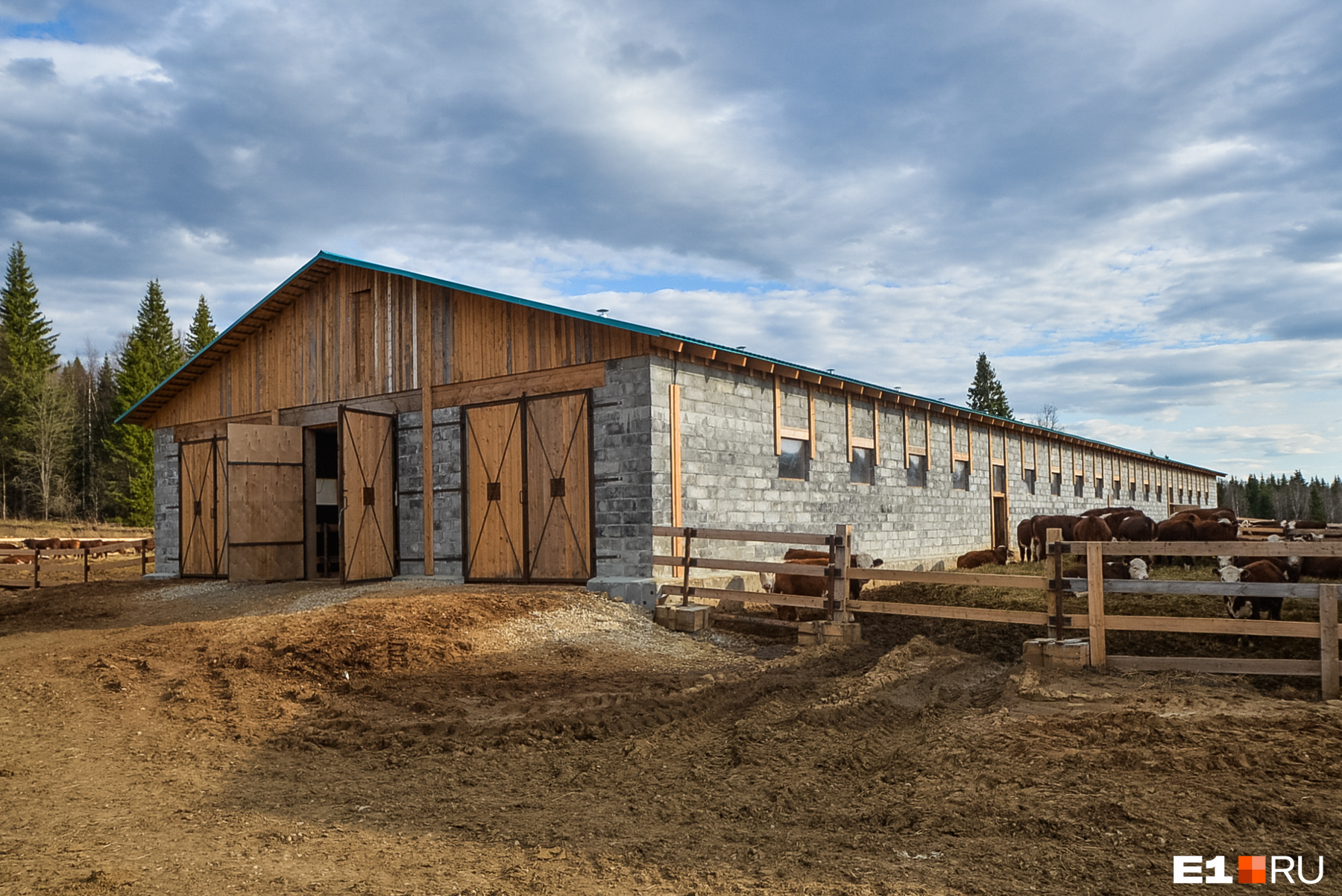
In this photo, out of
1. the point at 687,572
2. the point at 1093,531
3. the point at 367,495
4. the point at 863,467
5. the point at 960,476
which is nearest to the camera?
the point at 687,572

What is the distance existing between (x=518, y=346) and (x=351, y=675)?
23.8 ft

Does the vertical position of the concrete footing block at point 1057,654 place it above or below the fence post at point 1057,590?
below

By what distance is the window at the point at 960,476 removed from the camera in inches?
933

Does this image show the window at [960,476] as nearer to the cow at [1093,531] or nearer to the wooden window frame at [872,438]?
the cow at [1093,531]

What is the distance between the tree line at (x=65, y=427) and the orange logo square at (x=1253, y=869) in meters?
47.9

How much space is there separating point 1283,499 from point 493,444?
111504 mm

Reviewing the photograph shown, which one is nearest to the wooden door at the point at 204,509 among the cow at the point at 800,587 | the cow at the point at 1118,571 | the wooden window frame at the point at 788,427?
the wooden window frame at the point at 788,427

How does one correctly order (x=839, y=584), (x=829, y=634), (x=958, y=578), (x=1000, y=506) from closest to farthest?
(x=958, y=578) < (x=829, y=634) < (x=839, y=584) < (x=1000, y=506)

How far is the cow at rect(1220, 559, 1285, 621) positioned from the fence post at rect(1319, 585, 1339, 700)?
302cm

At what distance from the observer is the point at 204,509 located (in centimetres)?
2075

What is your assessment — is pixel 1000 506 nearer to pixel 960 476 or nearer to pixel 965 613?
pixel 960 476

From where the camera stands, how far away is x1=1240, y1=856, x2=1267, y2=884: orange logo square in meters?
4.07

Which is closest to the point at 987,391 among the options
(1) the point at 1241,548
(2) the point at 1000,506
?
(2) the point at 1000,506

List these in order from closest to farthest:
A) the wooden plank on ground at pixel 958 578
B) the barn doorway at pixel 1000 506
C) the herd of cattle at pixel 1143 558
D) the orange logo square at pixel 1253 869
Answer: the orange logo square at pixel 1253 869
the wooden plank on ground at pixel 958 578
the herd of cattle at pixel 1143 558
the barn doorway at pixel 1000 506
